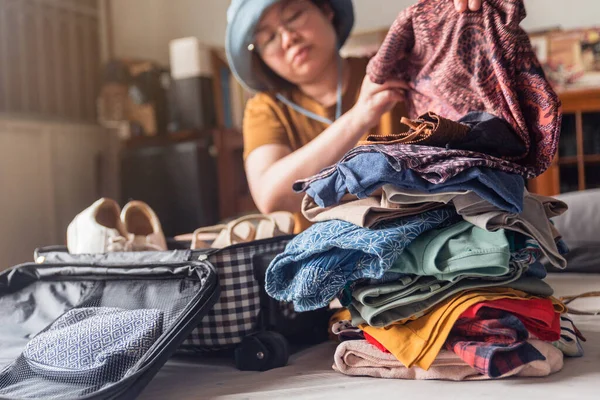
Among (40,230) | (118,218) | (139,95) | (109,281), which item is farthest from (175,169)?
(109,281)

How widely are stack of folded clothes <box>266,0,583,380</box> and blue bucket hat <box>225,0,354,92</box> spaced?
0.49 meters

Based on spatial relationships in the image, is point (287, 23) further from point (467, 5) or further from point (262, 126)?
point (467, 5)

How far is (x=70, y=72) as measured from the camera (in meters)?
2.95

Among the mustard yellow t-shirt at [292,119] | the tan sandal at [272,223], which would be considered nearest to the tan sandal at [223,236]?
the tan sandal at [272,223]

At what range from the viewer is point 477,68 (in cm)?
87

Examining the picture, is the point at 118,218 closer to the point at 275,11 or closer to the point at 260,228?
the point at 260,228

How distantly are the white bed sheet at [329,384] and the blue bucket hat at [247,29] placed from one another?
60 centimetres

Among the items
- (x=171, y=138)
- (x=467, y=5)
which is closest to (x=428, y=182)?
(x=467, y=5)

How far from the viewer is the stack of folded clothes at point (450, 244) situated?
2.34 ft

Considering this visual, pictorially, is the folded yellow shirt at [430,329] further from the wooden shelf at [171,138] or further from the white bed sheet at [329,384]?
the wooden shelf at [171,138]

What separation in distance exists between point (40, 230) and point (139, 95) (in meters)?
0.73

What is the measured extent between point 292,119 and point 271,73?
0.10 metres

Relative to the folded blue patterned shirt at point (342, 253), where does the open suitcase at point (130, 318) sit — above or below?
below

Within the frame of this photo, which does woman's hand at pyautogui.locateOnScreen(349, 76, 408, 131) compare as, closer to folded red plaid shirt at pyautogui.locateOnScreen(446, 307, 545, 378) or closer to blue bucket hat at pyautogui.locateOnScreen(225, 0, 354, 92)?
blue bucket hat at pyautogui.locateOnScreen(225, 0, 354, 92)
